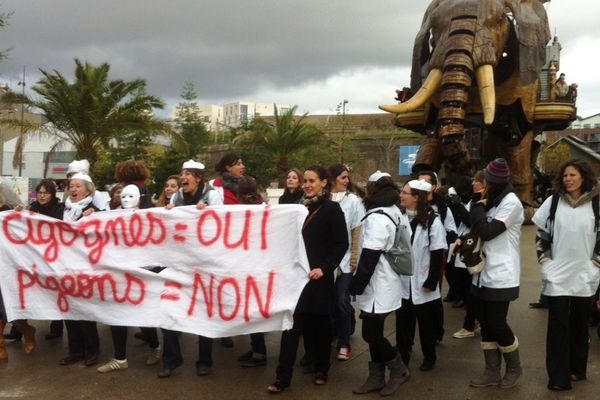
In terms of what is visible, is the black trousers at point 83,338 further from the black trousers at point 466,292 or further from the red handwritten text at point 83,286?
the black trousers at point 466,292

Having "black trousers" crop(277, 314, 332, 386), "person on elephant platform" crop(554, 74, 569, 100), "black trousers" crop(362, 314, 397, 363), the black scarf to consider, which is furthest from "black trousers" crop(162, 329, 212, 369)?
"person on elephant platform" crop(554, 74, 569, 100)

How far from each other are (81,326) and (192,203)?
140 cm

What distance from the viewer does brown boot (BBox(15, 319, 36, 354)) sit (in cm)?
566

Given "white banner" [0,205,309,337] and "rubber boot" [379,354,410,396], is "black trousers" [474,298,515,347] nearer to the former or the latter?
"rubber boot" [379,354,410,396]

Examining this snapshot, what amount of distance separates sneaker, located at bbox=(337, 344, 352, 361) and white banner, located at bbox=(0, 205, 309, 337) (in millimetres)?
863

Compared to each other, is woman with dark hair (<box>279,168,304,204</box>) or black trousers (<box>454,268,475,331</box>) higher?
woman with dark hair (<box>279,168,304,204</box>)

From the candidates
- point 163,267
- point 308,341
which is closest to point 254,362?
point 308,341

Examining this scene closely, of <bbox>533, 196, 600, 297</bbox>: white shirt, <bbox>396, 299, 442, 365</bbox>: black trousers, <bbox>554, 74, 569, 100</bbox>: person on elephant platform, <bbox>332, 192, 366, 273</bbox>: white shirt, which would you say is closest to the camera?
<bbox>533, 196, 600, 297</bbox>: white shirt

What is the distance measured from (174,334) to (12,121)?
1911cm

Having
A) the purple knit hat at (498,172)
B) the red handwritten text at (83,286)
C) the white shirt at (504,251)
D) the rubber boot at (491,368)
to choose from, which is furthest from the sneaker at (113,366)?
the purple knit hat at (498,172)

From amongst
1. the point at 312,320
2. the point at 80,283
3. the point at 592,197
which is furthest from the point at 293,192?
the point at 592,197

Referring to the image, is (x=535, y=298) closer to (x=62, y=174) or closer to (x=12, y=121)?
(x=12, y=121)

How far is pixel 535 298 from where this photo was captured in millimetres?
7363

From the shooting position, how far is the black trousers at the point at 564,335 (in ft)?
14.7
